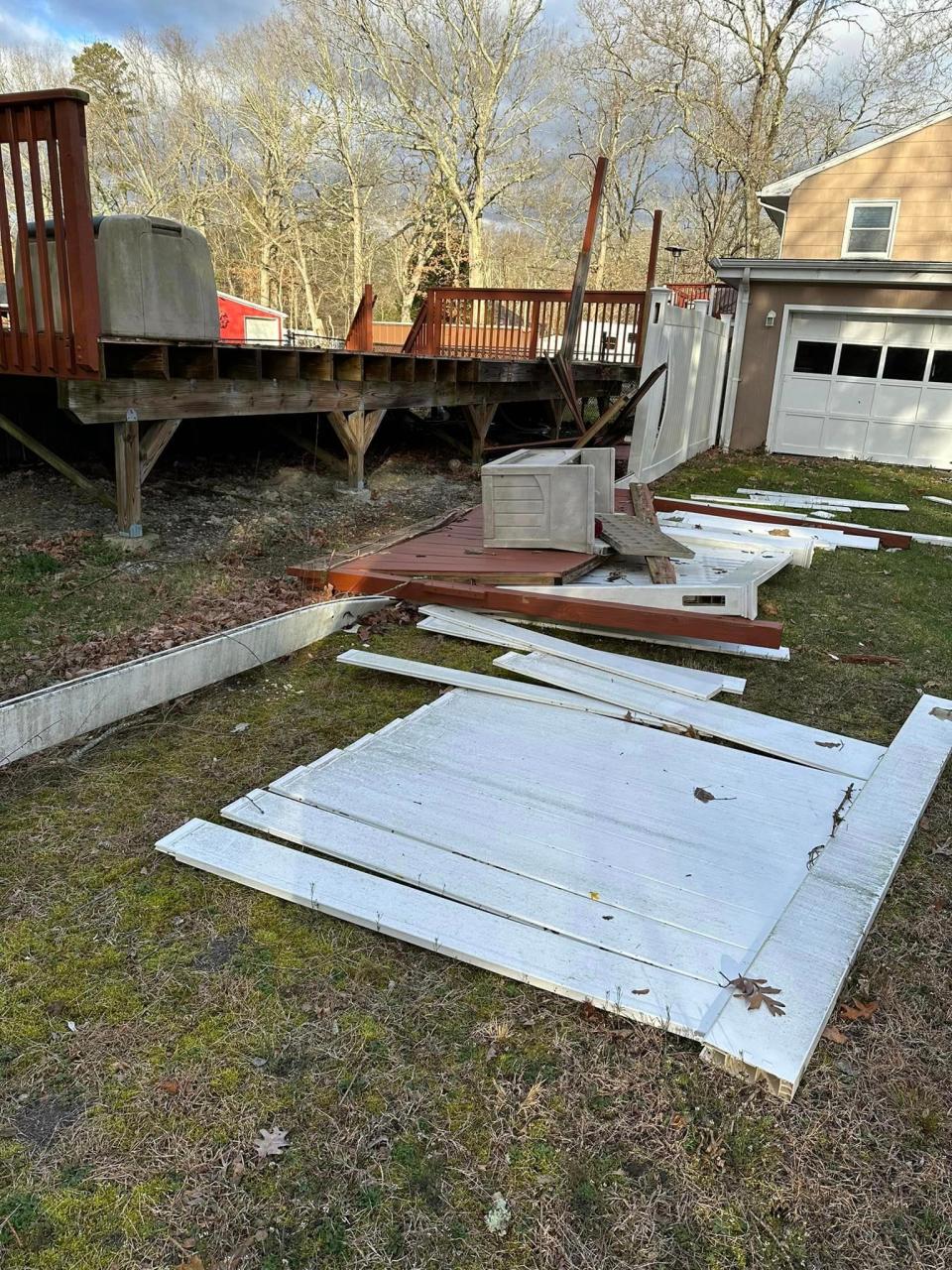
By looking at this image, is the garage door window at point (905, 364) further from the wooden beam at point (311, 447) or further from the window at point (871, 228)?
the wooden beam at point (311, 447)

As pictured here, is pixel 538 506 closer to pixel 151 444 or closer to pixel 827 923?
pixel 151 444

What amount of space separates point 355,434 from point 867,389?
8.65 meters

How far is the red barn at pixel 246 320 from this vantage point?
26359mm

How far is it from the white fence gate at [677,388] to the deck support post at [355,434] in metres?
2.80

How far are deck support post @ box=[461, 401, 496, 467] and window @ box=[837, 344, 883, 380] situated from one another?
606 centimetres

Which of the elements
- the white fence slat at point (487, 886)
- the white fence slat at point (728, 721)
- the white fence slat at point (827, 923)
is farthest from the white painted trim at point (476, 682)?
the white fence slat at point (487, 886)

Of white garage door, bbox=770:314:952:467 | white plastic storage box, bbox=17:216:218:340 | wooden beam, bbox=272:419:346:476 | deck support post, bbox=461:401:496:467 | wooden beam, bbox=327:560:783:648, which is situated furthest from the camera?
white garage door, bbox=770:314:952:467

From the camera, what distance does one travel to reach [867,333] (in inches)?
516

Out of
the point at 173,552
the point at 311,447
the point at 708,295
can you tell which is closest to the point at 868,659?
the point at 173,552

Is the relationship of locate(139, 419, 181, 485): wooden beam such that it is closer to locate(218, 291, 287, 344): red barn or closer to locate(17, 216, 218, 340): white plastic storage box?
locate(17, 216, 218, 340): white plastic storage box

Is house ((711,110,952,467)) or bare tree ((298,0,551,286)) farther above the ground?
bare tree ((298,0,551,286))

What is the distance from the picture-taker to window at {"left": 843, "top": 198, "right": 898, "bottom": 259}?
14898 millimetres

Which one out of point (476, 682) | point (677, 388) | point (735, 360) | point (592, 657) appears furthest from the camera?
point (735, 360)

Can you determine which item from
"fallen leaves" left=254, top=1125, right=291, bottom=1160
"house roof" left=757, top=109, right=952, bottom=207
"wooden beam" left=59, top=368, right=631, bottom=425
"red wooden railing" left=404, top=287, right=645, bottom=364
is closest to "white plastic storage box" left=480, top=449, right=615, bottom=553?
"wooden beam" left=59, top=368, right=631, bottom=425
